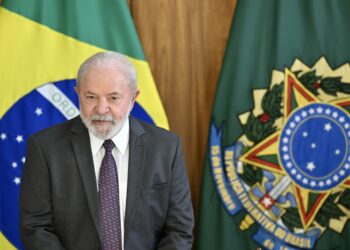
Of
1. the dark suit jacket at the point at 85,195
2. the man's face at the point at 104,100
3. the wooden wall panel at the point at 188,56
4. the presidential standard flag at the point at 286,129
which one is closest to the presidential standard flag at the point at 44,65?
the wooden wall panel at the point at 188,56

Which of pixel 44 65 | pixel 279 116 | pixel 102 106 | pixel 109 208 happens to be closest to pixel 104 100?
pixel 102 106

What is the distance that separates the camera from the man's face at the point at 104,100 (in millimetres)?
1653

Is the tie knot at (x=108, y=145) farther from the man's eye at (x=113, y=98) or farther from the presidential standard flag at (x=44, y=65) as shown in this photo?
the presidential standard flag at (x=44, y=65)

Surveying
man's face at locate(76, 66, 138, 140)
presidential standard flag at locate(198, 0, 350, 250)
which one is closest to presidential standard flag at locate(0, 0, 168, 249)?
presidential standard flag at locate(198, 0, 350, 250)

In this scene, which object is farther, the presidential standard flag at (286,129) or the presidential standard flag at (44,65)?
the presidential standard flag at (286,129)

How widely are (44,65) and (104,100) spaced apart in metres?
1.13

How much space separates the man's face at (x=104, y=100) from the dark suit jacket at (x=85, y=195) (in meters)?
0.10

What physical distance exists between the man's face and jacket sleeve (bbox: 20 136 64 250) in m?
0.21

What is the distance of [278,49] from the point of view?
9.27 feet

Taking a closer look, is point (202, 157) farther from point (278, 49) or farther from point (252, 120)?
point (278, 49)

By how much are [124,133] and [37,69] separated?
1059mm

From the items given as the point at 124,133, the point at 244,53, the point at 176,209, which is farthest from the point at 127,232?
the point at 244,53

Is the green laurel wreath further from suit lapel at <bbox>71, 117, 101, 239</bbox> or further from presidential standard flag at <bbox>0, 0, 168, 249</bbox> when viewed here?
suit lapel at <bbox>71, 117, 101, 239</bbox>

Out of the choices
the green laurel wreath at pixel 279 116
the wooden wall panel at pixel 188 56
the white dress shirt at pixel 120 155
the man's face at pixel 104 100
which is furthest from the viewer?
the wooden wall panel at pixel 188 56
